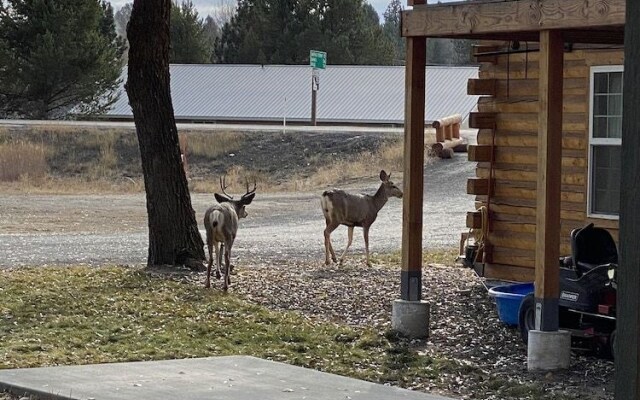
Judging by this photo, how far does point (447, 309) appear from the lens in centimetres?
1361

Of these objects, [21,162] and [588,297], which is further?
[21,162]

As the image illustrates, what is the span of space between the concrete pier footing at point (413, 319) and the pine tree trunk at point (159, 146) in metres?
4.97

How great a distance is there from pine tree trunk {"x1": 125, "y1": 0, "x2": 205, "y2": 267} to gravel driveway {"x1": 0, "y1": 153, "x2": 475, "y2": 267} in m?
2.02

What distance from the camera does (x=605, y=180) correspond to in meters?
14.1

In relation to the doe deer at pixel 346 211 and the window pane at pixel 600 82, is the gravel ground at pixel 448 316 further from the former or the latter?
the window pane at pixel 600 82

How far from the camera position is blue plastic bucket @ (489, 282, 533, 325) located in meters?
12.2

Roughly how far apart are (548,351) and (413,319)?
1.81 metres

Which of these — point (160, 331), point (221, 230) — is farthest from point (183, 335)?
point (221, 230)

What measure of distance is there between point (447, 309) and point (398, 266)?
14.2ft

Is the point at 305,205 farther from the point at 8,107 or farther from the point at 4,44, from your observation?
the point at 8,107

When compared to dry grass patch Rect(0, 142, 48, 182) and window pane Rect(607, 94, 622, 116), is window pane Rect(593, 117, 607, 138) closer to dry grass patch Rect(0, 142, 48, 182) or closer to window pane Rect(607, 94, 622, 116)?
window pane Rect(607, 94, 622, 116)

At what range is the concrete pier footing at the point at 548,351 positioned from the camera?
34.1ft

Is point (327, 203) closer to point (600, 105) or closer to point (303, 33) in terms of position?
point (600, 105)

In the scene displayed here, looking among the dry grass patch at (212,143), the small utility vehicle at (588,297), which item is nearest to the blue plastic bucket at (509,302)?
the small utility vehicle at (588,297)
